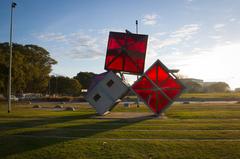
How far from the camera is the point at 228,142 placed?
Result: 37.3ft

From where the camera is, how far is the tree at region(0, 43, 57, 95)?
158 ft

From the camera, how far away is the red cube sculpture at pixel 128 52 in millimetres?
23891

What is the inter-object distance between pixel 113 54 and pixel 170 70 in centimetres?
529

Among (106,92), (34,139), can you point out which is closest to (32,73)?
(106,92)

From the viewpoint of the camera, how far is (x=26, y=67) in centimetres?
5328

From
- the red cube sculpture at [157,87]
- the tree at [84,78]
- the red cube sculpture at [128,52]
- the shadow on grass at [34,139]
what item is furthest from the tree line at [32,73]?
the shadow on grass at [34,139]

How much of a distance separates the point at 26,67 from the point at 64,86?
125 feet

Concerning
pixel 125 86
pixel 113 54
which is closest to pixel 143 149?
pixel 125 86

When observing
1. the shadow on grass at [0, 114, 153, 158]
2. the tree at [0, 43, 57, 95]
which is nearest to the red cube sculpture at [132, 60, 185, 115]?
the shadow on grass at [0, 114, 153, 158]

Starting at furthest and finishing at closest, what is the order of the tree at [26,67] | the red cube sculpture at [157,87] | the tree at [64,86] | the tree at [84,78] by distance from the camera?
the tree at [84,78] → the tree at [64,86] → the tree at [26,67] → the red cube sculpture at [157,87]

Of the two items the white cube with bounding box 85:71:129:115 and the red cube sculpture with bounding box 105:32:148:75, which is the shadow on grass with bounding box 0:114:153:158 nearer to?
the white cube with bounding box 85:71:129:115

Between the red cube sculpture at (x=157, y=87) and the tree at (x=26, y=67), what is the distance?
104ft

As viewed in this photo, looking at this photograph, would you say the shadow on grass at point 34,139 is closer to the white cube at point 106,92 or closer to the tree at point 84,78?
the white cube at point 106,92

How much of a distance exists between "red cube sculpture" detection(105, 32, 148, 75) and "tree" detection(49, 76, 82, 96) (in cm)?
6623
